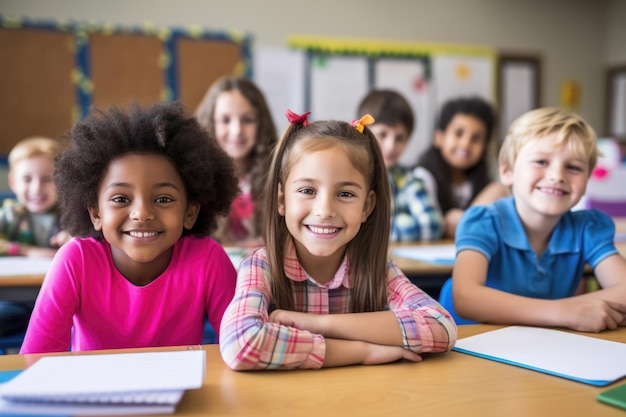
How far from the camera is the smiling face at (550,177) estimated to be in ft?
4.99

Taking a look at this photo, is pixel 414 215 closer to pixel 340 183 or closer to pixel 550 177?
pixel 550 177

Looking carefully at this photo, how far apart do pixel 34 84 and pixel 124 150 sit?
297cm

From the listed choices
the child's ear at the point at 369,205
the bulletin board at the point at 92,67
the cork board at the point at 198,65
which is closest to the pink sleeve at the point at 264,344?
the child's ear at the point at 369,205

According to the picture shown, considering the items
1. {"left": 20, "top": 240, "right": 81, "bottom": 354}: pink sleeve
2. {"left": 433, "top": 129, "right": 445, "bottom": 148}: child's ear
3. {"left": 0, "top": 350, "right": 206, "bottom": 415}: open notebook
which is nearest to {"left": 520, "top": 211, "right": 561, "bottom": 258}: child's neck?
{"left": 0, "top": 350, "right": 206, "bottom": 415}: open notebook

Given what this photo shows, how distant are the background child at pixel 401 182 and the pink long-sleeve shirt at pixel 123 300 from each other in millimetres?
1473

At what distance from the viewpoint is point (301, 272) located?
1.28m


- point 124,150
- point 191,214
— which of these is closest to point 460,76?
point 191,214

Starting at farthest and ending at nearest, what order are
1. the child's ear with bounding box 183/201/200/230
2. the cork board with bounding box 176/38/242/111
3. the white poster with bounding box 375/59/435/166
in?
the white poster with bounding box 375/59/435/166 < the cork board with bounding box 176/38/242/111 < the child's ear with bounding box 183/201/200/230

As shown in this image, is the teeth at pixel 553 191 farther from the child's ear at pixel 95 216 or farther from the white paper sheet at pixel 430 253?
the child's ear at pixel 95 216

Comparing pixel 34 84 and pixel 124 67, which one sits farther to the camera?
pixel 124 67

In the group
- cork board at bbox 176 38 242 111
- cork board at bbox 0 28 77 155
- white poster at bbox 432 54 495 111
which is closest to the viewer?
cork board at bbox 0 28 77 155

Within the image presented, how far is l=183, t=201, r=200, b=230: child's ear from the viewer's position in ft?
4.64

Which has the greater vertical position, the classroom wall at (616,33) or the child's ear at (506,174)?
the classroom wall at (616,33)

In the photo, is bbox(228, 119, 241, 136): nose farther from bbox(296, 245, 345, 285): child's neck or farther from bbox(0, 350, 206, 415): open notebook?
bbox(0, 350, 206, 415): open notebook
